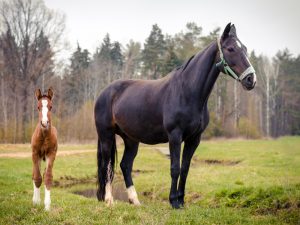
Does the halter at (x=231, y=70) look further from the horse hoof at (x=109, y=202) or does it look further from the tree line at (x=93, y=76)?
the horse hoof at (x=109, y=202)

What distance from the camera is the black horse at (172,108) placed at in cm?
538

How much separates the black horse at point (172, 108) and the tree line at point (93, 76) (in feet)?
2.08

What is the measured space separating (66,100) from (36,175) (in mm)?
36127

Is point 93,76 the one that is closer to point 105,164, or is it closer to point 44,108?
point 105,164

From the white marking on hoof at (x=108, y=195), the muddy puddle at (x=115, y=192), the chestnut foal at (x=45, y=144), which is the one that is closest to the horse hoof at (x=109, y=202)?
the white marking on hoof at (x=108, y=195)

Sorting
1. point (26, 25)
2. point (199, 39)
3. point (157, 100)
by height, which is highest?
point (199, 39)

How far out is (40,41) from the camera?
2734 centimetres

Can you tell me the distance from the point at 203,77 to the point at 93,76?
37231 millimetres

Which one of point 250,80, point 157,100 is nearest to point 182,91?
point 157,100

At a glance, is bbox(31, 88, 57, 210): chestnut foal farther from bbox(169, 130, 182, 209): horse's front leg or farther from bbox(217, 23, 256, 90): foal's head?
bbox(217, 23, 256, 90): foal's head

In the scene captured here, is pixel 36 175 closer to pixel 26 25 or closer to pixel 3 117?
pixel 26 25

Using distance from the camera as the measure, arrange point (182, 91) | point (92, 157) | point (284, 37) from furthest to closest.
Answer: point (92, 157), point (182, 91), point (284, 37)

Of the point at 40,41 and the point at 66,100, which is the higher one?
the point at 40,41

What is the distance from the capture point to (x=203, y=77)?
18.5 feet
